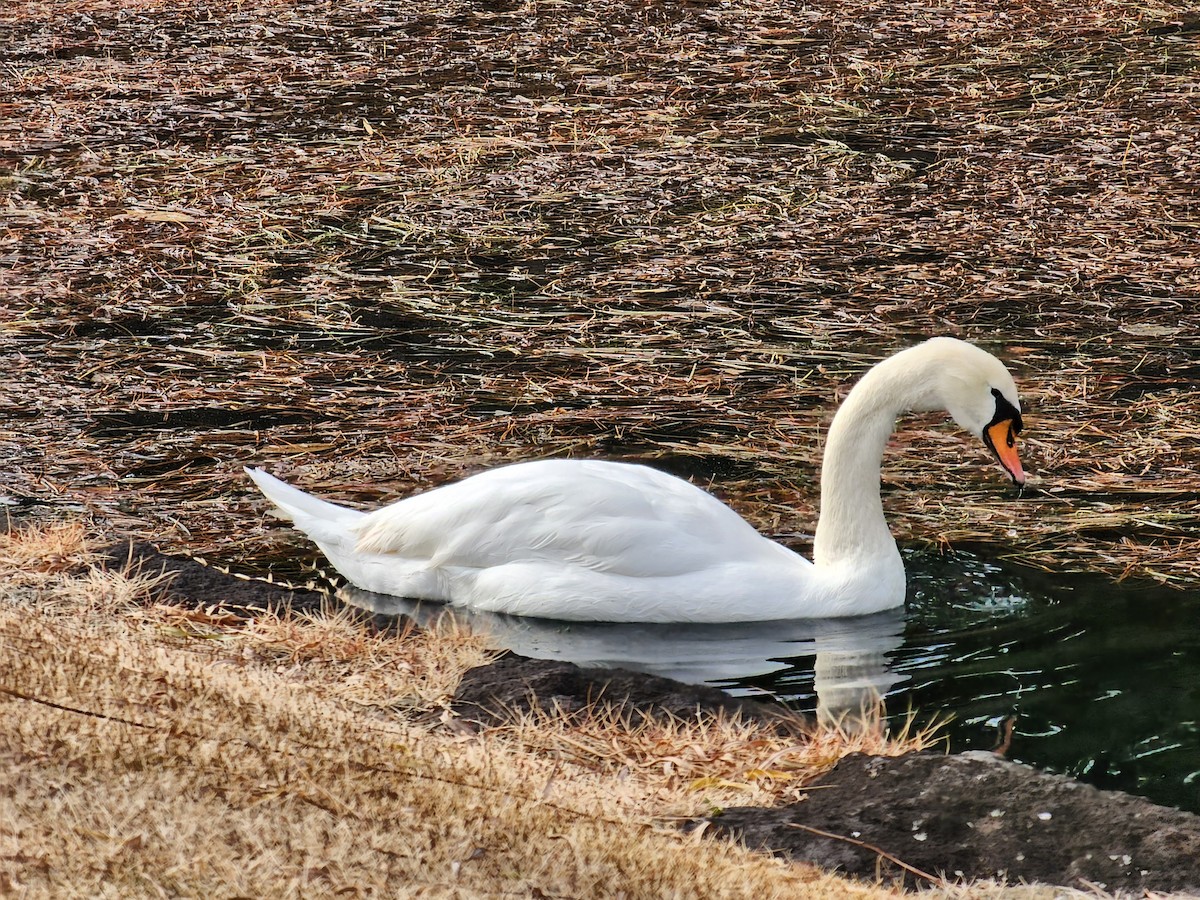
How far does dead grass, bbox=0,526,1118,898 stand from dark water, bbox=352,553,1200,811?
480 mm

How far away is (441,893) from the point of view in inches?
133

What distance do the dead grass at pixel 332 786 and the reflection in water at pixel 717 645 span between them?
20.7 inches

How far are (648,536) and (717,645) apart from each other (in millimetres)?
413

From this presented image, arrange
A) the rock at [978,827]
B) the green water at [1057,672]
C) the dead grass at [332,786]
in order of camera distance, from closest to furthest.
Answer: the dead grass at [332,786] < the rock at [978,827] < the green water at [1057,672]

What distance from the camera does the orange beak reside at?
5.90 m

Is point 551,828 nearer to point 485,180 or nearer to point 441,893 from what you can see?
point 441,893

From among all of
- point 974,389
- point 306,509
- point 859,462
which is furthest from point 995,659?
point 306,509

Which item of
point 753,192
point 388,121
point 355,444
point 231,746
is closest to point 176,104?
point 388,121

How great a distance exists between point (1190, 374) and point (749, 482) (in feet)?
7.06

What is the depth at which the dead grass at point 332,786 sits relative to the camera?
11.2ft

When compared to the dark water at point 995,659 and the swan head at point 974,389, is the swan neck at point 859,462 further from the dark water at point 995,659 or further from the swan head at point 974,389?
the dark water at point 995,659

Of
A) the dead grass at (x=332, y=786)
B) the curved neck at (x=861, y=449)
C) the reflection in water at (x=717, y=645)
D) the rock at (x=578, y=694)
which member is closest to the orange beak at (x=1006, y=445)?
the curved neck at (x=861, y=449)

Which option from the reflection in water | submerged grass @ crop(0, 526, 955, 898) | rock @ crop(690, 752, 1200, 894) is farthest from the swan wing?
rock @ crop(690, 752, 1200, 894)

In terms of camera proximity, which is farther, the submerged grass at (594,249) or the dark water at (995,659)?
the submerged grass at (594,249)
